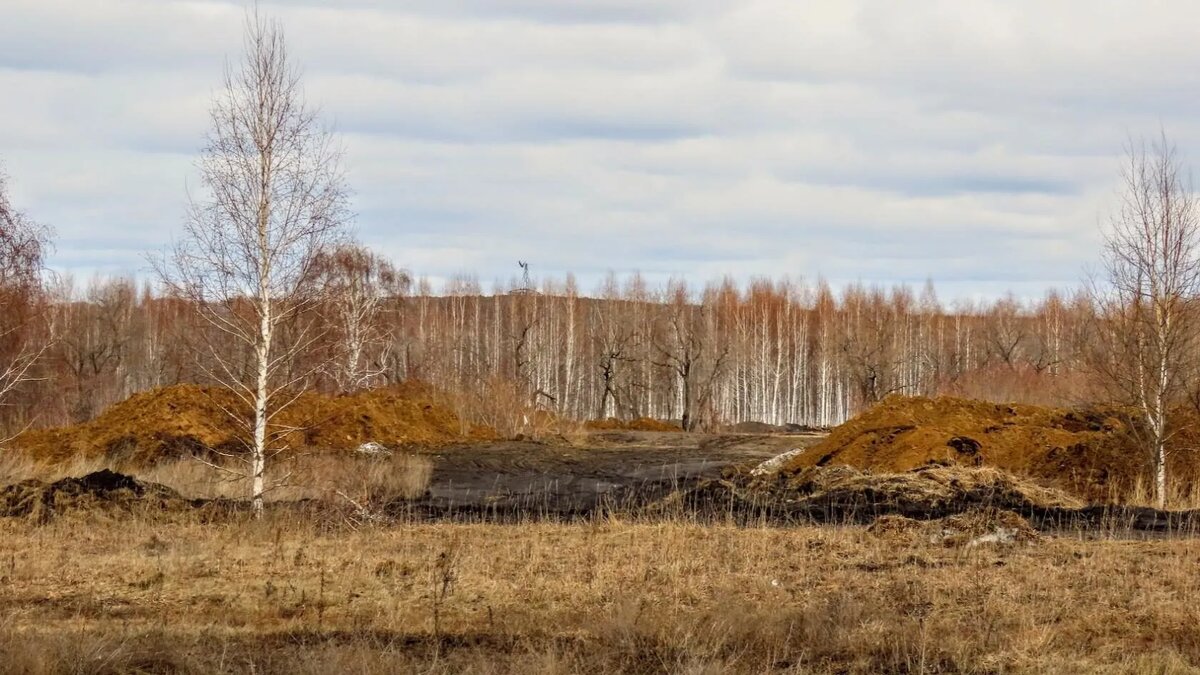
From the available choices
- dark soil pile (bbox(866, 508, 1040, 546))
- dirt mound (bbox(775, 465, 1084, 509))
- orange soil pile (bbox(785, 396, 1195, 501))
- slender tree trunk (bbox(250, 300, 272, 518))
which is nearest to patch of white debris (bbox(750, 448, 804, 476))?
orange soil pile (bbox(785, 396, 1195, 501))

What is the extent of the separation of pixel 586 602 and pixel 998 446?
17.8 m

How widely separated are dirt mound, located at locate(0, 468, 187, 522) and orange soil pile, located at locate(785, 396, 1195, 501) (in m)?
13.7

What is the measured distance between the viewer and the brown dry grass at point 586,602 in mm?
7863

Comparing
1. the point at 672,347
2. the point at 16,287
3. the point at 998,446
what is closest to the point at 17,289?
the point at 16,287

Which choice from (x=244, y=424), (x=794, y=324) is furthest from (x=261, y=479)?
(x=794, y=324)

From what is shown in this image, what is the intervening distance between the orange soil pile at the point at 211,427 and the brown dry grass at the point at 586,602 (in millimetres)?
15286

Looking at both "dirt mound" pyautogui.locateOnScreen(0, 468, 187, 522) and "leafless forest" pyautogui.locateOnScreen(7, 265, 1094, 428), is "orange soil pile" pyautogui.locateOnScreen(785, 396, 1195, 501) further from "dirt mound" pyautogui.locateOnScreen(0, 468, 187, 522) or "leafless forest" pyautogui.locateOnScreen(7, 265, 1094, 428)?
"leafless forest" pyautogui.locateOnScreen(7, 265, 1094, 428)

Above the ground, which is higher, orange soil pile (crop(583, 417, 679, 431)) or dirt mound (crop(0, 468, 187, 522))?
orange soil pile (crop(583, 417, 679, 431))

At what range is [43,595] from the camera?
424 inches

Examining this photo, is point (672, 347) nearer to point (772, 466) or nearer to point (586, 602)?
point (772, 466)

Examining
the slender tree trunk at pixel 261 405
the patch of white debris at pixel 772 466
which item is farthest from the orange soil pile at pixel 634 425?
the slender tree trunk at pixel 261 405

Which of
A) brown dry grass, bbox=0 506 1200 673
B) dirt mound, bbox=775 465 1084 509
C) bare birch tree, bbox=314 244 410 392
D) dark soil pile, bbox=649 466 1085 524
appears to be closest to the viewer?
brown dry grass, bbox=0 506 1200 673

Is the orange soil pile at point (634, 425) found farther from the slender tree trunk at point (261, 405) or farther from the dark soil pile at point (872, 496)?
the slender tree trunk at point (261, 405)

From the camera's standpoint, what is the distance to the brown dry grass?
7863 mm
